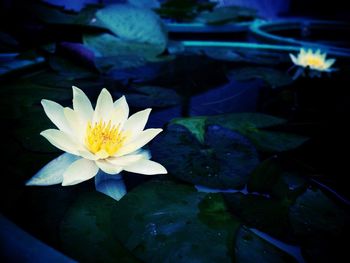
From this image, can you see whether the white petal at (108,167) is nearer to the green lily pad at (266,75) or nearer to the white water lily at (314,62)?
the green lily pad at (266,75)

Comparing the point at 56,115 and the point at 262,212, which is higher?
the point at 56,115

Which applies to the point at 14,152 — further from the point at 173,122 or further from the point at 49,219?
the point at 173,122

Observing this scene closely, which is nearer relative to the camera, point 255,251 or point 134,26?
point 255,251

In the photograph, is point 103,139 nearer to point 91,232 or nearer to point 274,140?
point 91,232

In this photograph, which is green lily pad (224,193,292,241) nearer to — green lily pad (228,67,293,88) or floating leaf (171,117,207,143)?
floating leaf (171,117,207,143)

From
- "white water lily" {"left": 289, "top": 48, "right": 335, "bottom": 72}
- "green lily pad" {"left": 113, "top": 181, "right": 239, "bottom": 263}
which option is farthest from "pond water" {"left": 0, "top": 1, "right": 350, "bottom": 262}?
"white water lily" {"left": 289, "top": 48, "right": 335, "bottom": 72}

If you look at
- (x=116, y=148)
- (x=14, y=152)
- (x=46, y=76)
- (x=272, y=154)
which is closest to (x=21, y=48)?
(x=46, y=76)

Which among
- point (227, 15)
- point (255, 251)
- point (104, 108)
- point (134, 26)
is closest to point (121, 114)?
point (104, 108)
